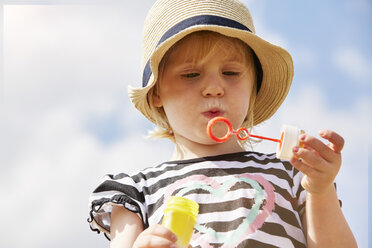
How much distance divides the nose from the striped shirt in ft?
0.96

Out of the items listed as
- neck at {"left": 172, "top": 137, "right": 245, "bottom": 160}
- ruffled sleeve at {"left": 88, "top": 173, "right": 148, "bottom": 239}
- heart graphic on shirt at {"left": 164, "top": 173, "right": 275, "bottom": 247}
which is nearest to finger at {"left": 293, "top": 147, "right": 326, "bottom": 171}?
heart graphic on shirt at {"left": 164, "top": 173, "right": 275, "bottom": 247}

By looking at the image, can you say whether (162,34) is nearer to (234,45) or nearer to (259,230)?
(234,45)

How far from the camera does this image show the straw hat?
2.32m

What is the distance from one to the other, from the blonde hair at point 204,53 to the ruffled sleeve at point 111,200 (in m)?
0.45

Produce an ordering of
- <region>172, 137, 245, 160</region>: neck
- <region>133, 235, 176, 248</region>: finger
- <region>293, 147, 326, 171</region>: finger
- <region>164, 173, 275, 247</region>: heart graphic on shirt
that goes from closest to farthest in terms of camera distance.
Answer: <region>133, 235, 176, 248</region>: finger < <region>293, 147, 326, 171</region>: finger < <region>164, 173, 275, 247</region>: heart graphic on shirt < <region>172, 137, 245, 160</region>: neck

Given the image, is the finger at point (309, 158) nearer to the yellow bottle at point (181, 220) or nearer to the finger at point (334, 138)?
the finger at point (334, 138)

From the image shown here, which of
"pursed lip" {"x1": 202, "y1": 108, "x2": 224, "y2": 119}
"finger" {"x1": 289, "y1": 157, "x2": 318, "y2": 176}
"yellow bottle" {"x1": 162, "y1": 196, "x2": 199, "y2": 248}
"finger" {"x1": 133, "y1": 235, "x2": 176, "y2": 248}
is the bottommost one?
"finger" {"x1": 133, "y1": 235, "x2": 176, "y2": 248}

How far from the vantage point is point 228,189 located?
83.7 inches

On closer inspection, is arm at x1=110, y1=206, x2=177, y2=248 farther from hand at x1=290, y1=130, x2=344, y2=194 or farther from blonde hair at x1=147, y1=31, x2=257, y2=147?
hand at x1=290, y1=130, x2=344, y2=194

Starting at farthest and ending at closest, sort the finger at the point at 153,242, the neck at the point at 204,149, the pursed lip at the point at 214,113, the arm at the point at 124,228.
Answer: the neck at the point at 204,149 < the pursed lip at the point at 214,113 < the arm at the point at 124,228 < the finger at the point at 153,242

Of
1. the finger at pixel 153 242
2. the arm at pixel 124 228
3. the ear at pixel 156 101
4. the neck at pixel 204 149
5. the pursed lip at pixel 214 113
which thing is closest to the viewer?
the finger at pixel 153 242

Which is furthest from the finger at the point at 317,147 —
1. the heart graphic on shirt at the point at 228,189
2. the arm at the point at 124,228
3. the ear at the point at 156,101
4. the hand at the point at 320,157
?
the ear at the point at 156,101

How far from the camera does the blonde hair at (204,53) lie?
230 centimetres

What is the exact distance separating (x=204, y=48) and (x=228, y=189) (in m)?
0.65
